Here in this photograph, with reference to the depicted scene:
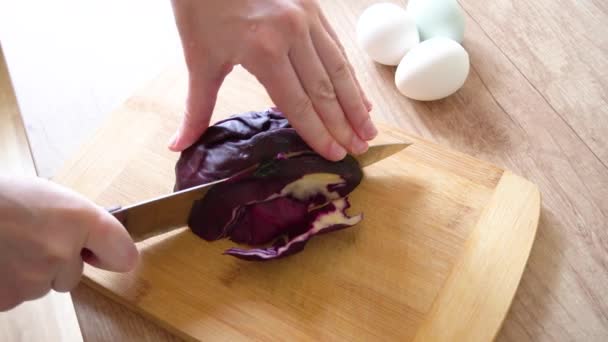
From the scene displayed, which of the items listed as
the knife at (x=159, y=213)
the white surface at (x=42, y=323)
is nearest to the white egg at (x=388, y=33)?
the knife at (x=159, y=213)

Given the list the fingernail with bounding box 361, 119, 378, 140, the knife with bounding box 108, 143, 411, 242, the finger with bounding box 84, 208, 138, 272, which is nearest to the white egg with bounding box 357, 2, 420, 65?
the fingernail with bounding box 361, 119, 378, 140

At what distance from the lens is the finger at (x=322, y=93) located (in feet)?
3.52

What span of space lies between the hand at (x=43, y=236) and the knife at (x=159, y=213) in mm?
107

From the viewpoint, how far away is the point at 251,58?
105 cm

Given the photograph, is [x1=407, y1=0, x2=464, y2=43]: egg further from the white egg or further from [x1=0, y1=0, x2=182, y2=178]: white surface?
[x1=0, y1=0, x2=182, y2=178]: white surface

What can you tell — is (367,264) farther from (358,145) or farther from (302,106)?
(302,106)

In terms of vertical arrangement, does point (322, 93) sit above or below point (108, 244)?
above

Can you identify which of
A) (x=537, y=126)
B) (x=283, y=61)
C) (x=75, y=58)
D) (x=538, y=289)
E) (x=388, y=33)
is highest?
(x=283, y=61)

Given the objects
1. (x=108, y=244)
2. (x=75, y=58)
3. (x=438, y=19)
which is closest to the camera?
(x=108, y=244)

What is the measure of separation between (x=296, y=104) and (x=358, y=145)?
19cm

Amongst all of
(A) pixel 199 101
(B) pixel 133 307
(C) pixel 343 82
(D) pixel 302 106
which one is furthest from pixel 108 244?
(C) pixel 343 82

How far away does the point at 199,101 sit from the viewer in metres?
1.14

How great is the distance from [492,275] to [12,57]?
1.54 m

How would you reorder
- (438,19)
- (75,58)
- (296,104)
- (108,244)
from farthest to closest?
(75,58) < (438,19) < (296,104) < (108,244)
